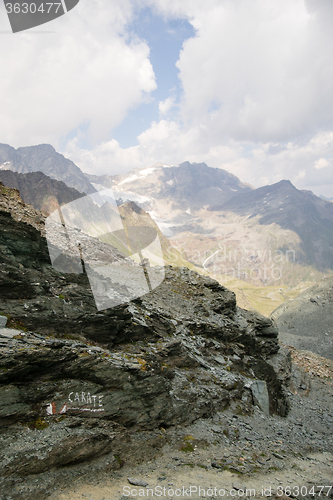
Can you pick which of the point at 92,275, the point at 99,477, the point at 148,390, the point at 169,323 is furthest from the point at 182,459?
the point at 92,275

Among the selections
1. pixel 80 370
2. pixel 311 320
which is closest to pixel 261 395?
pixel 80 370

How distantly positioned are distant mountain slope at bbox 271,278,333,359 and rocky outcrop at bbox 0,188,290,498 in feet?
192

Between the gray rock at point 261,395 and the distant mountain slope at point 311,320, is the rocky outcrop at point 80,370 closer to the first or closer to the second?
the gray rock at point 261,395

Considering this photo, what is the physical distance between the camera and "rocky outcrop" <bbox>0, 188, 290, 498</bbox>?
1097 centimetres

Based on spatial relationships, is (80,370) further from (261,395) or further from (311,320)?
(311,320)

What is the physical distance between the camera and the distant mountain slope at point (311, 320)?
2904 inches

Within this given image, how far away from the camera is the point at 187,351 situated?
2283 centimetres

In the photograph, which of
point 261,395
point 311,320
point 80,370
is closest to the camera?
point 80,370

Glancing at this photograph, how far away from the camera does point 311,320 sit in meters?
84.3

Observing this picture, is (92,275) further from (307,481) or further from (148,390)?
(307,481)

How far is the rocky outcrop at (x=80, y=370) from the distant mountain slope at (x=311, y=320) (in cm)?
5840

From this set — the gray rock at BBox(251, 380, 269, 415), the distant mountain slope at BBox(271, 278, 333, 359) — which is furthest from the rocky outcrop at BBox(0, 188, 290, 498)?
the distant mountain slope at BBox(271, 278, 333, 359)

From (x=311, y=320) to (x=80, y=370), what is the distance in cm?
9085

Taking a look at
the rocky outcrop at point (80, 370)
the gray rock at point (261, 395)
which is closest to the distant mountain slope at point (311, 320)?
the gray rock at point (261, 395)
